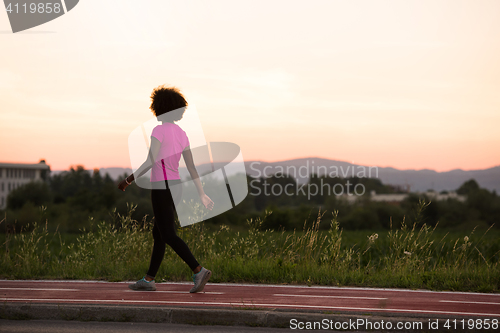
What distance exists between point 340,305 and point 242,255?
9.35 feet

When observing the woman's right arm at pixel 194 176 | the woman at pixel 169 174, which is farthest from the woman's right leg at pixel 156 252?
the woman's right arm at pixel 194 176

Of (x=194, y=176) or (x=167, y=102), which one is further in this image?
(x=167, y=102)

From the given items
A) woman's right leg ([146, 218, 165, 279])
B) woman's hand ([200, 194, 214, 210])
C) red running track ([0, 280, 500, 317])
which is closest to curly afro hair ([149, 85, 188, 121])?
woman's hand ([200, 194, 214, 210])

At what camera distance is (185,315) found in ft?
14.6

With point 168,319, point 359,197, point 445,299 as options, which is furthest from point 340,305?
point 359,197

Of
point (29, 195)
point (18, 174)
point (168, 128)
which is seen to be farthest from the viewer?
point (18, 174)

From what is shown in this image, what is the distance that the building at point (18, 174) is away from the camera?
76.8 m

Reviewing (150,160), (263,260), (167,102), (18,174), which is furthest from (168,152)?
(18,174)

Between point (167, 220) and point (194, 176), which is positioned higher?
point (194, 176)

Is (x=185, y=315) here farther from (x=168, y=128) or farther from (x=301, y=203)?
(x=301, y=203)

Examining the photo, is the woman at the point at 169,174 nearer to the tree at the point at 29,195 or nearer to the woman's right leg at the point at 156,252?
the woman's right leg at the point at 156,252

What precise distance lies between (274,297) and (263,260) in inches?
71.6

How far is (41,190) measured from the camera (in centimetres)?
7319

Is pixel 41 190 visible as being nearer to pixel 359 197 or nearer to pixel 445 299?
pixel 359 197
